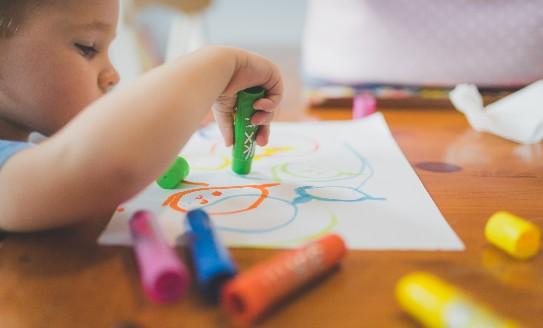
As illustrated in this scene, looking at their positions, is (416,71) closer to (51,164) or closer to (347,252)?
(347,252)

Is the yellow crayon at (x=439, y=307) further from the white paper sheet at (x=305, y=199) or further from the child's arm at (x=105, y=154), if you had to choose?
the child's arm at (x=105, y=154)

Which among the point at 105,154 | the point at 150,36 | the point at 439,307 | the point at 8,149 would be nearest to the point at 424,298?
the point at 439,307

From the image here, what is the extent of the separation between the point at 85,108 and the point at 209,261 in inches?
7.7

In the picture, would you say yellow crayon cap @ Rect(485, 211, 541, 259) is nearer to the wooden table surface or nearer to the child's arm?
the wooden table surface

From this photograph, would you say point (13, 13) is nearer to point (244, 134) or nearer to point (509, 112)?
point (244, 134)

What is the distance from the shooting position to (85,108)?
42 cm

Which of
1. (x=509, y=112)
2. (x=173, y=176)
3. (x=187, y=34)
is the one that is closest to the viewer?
(x=173, y=176)

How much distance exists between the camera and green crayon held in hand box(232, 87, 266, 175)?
1.72 ft

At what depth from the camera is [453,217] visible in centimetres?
43

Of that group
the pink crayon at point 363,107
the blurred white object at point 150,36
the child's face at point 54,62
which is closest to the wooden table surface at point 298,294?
the child's face at point 54,62

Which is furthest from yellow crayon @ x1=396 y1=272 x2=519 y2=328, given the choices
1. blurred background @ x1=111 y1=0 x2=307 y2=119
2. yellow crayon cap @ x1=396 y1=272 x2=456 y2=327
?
blurred background @ x1=111 y1=0 x2=307 y2=119

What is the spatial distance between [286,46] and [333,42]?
4.36 feet

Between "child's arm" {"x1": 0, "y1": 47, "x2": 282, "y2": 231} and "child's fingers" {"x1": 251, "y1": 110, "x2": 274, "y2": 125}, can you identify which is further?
"child's fingers" {"x1": 251, "y1": 110, "x2": 274, "y2": 125}

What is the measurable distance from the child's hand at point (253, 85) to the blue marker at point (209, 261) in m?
0.18
